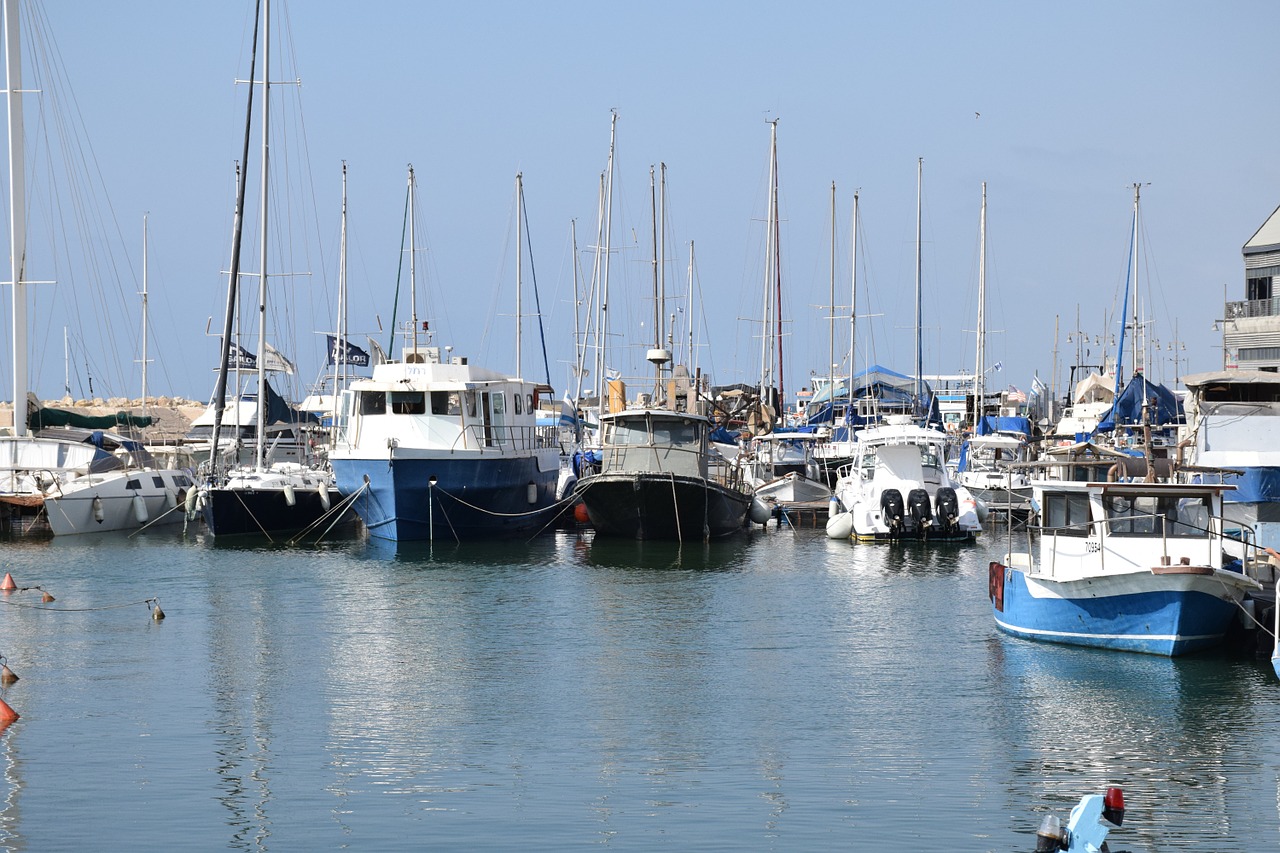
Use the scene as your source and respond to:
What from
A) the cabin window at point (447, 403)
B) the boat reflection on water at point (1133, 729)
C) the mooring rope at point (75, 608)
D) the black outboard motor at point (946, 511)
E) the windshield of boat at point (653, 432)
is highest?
the cabin window at point (447, 403)

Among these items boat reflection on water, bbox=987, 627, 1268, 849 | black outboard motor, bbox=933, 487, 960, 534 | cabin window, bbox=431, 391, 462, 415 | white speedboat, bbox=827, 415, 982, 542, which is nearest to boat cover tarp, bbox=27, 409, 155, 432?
cabin window, bbox=431, 391, 462, 415

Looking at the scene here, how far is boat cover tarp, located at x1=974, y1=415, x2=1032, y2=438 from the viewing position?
214ft

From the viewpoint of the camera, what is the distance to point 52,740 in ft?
55.7

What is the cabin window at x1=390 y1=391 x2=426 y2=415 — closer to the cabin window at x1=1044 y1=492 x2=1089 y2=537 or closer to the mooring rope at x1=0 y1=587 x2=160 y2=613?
the mooring rope at x1=0 y1=587 x2=160 y2=613

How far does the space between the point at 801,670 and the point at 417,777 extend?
8151 mm

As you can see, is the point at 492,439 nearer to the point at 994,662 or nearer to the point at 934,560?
the point at 934,560

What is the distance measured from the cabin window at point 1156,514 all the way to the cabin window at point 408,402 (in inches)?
864

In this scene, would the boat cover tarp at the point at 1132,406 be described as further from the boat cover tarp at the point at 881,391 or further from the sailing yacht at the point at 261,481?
the sailing yacht at the point at 261,481

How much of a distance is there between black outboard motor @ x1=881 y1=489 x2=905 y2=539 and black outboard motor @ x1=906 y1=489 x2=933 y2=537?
0.30 m

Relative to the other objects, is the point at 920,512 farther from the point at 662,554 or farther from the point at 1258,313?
the point at 1258,313

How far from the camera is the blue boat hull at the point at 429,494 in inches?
1508

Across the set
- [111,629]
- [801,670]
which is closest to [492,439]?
[111,629]

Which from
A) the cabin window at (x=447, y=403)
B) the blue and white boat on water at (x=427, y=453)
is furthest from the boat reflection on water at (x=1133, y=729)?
the cabin window at (x=447, y=403)

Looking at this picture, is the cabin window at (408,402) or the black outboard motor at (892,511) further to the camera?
the black outboard motor at (892,511)
